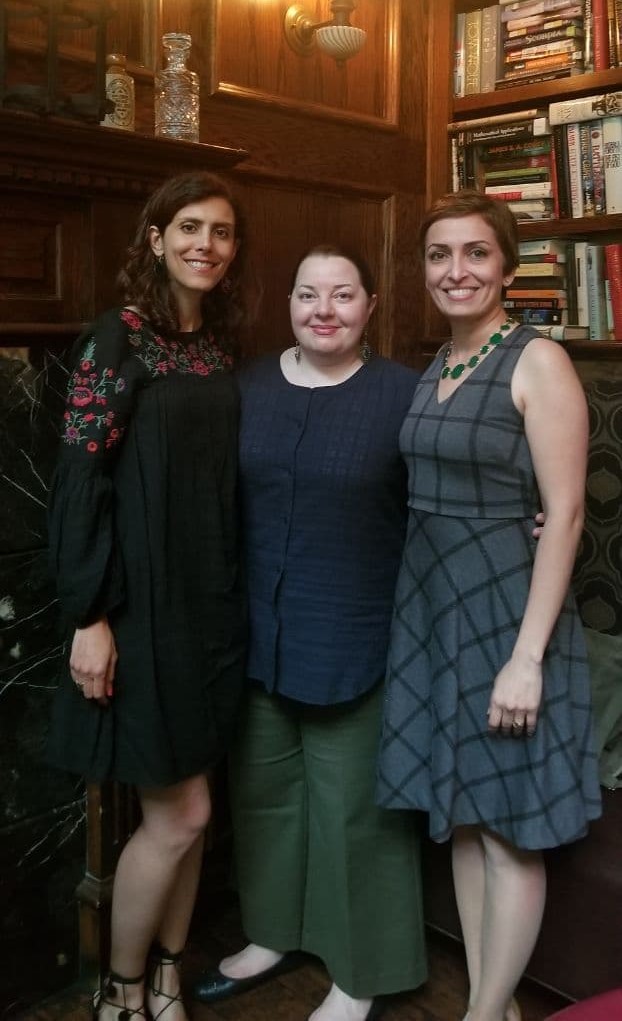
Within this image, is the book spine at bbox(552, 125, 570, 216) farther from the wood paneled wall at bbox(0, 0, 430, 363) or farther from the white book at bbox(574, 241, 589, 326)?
the wood paneled wall at bbox(0, 0, 430, 363)

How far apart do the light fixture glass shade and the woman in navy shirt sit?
71 cm

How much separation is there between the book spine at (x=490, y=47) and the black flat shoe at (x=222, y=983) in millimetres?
2151

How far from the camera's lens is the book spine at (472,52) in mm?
2559

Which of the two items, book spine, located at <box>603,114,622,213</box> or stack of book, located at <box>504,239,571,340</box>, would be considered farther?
stack of book, located at <box>504,239,571,340</box>

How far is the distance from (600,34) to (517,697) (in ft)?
5.36

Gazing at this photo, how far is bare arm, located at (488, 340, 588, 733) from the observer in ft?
5.07

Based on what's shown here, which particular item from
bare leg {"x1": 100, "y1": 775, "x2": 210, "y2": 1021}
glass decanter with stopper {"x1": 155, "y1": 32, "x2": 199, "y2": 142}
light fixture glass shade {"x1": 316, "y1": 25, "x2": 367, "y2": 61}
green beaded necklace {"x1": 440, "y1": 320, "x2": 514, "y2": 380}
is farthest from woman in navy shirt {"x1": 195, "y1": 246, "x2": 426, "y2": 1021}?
light fixture glass shade {"x1": 316, "y1": 25, "x2": 367, "y2": 61}

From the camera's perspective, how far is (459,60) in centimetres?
260

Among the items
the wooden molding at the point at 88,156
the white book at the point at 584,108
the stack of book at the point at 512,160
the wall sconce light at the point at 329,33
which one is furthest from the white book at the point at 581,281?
the wooden molding at the point at 88,156

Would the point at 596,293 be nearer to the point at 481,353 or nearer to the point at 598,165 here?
the point at 598,165

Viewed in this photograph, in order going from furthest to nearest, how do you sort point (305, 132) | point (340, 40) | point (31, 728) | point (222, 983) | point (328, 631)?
1. point (305, 132)
2. point (340, 40)
3. point (222, 983)
4. point (31, 728)
5. point (328, 631)

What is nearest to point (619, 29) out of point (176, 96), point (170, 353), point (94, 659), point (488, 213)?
point (488, 213)

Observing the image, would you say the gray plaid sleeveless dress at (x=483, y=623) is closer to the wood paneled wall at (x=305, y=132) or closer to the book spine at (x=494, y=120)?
the wood paneled wall at (x=305, y=132)

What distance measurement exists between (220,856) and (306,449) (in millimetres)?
1106
